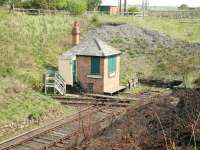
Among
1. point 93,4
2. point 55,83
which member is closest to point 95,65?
point 55,83

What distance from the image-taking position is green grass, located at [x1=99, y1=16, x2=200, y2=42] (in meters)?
49.8

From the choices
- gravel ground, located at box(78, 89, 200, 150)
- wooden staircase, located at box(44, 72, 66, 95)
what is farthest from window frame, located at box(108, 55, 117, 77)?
gravel ground, located at box(78, 89, 200, 150)

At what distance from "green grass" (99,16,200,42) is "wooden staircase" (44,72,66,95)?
22.5 metres

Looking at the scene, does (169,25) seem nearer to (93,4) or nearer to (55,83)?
(93,4)

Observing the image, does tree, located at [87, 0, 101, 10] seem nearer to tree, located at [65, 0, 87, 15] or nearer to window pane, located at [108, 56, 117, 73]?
tree, located at [65, 0, 87, 15]

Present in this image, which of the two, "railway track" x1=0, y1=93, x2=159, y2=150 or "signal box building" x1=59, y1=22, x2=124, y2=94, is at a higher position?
"signal box building" x1=59, y1=22, x2=124, y2=94

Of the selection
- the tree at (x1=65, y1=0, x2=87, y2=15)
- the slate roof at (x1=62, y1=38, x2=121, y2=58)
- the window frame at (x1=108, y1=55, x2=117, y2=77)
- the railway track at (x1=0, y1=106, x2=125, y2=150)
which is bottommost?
the railway track at (x1=0, y1=106, x2=125, y2=150)

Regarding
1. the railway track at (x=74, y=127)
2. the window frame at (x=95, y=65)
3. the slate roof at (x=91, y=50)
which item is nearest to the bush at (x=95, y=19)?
the slate roof at (x=91, y=50)

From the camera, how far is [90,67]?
29.8 m

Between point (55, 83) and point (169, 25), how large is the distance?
28734 millimetres

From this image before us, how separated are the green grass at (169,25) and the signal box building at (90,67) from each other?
65.7 feet

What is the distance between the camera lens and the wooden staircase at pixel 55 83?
28.2 meters

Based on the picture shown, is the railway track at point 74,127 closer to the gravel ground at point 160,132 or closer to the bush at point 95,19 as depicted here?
the gravel ground at point 160,132

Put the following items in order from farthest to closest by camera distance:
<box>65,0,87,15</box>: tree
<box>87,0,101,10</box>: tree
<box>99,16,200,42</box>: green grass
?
<box>87,0,101,10</box>: tree, <box>65,0,87,15</box>: tree, <box>99,16,200,42</box>: green grass
